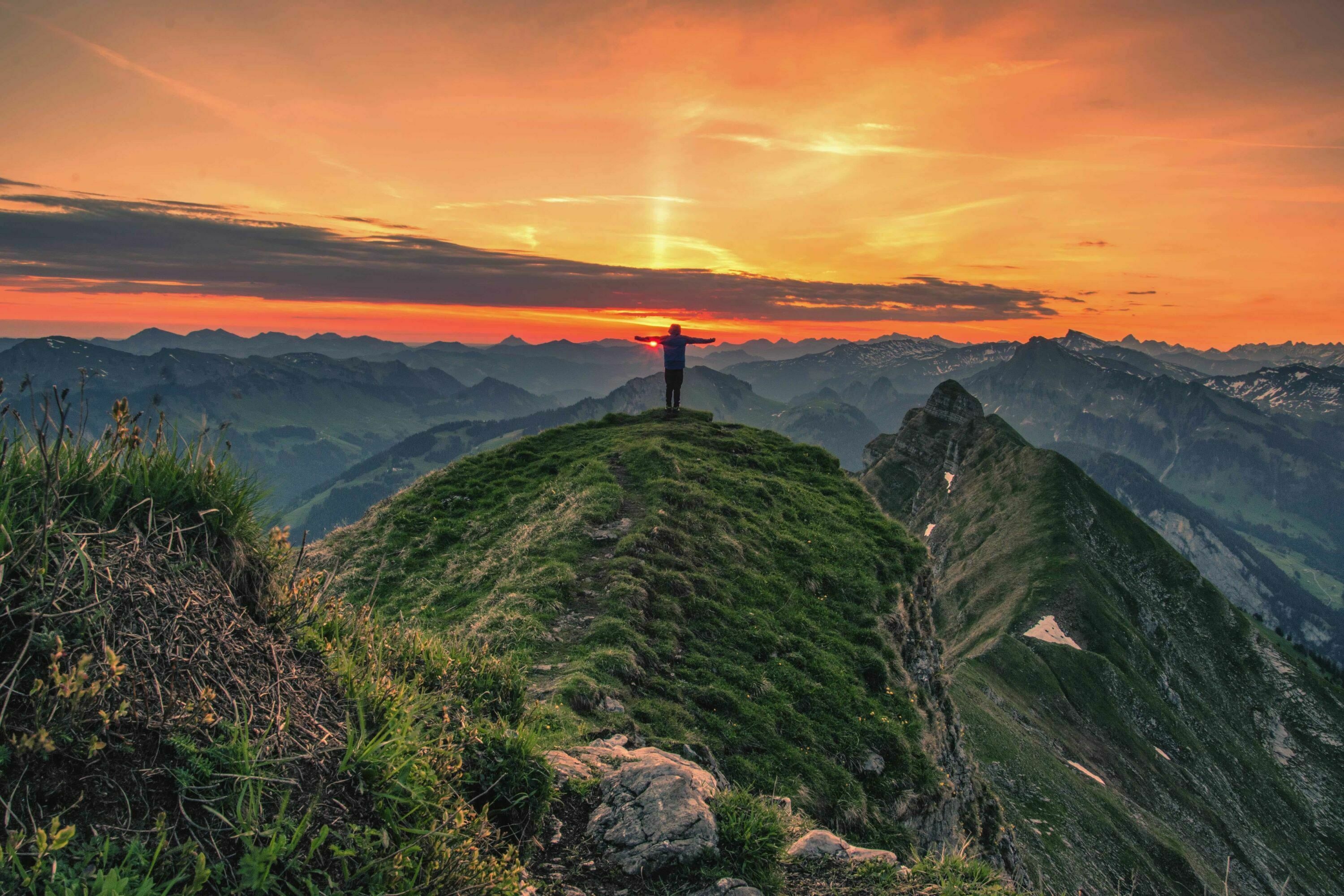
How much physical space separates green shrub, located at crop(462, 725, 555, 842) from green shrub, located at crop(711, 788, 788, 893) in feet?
7.21

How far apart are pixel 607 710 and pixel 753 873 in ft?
17.7

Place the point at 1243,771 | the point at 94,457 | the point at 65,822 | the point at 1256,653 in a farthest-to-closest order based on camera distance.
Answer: the point at 1256,653
the point at 1243,771
the point at 94,457
the point at 65,822

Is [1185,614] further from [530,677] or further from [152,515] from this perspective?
[152,515]

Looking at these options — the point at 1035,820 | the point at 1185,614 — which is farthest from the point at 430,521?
the point at 1185,614

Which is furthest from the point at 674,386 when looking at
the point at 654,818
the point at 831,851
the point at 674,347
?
the point at 654,818

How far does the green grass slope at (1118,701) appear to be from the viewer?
48.2m

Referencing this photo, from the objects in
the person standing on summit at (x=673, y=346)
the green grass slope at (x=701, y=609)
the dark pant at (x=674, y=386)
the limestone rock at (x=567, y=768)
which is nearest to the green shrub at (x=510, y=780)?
the limestone rock at (x=567, y=768)

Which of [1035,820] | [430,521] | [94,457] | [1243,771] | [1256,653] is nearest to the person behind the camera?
[94,457]

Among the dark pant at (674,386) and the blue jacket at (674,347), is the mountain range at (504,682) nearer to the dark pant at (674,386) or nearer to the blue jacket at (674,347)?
the dark pant at (674,386)

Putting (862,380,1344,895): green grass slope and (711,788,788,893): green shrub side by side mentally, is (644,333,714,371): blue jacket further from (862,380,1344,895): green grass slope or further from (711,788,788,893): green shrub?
(862,380,1344,895): green grass slope

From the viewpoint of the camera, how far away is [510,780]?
21.8 feet

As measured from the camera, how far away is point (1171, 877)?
163 ft

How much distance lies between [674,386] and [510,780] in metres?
26.0

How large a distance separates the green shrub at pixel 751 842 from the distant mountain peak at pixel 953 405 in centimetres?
18439
